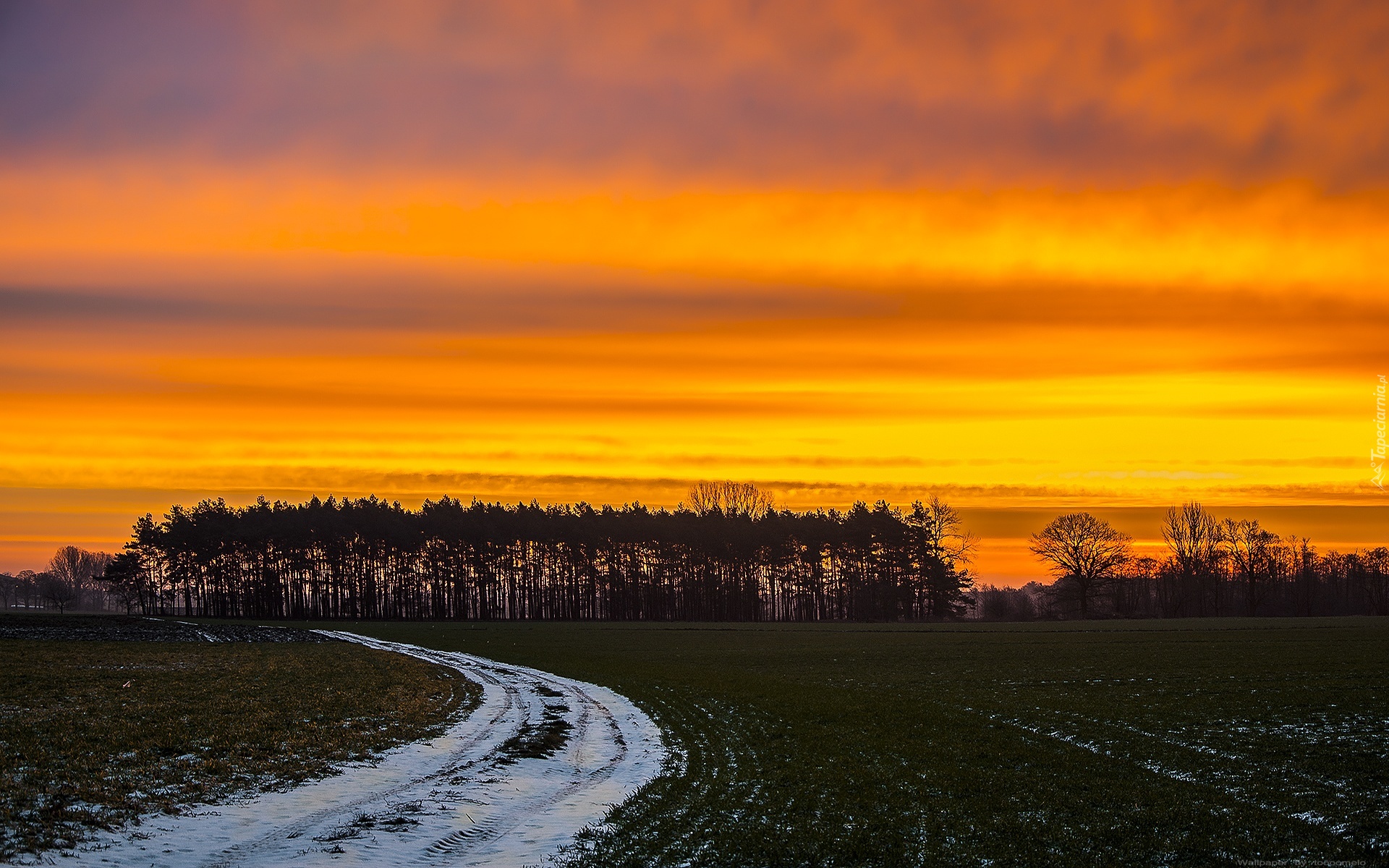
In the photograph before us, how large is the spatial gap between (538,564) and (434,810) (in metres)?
138

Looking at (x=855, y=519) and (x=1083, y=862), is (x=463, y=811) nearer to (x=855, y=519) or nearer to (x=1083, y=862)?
(x=1083, y=862)

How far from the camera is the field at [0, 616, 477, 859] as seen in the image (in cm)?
1408

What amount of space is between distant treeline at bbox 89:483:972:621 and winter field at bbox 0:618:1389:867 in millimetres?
91921

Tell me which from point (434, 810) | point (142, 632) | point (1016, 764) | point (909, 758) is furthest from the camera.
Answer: point (142, 632)

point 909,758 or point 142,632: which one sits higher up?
point 909,758

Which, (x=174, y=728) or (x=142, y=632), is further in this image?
(x=142, y=632)

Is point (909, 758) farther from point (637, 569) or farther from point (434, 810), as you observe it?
point (637, 569)

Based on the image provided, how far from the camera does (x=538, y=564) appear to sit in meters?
150

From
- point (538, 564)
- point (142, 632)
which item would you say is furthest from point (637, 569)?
point (142, 632)

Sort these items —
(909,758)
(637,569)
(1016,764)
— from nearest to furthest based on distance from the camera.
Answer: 1. (1016,764)
2. (909,758)
3. (637,569)

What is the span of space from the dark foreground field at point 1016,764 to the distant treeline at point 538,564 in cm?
9256

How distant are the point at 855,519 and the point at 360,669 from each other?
350 feet

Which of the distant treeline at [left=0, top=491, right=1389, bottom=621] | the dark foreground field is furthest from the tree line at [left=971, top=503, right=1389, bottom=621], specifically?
the dark foreground field

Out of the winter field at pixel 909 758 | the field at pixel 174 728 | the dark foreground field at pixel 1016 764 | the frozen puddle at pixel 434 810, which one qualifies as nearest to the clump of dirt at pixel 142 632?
the winter field at pixel 909 758
